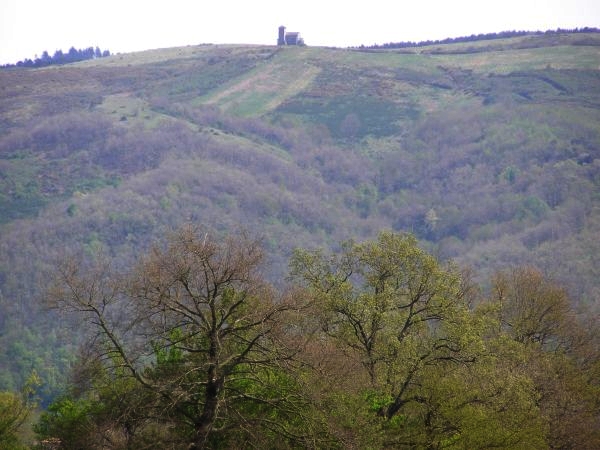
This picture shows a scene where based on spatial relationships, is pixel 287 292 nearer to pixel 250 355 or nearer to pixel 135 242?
pixel 250 355

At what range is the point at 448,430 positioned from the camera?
29.7 meters

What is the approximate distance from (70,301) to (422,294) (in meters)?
13.7

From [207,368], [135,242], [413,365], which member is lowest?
[135,242]

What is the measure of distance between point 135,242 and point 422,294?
157 m

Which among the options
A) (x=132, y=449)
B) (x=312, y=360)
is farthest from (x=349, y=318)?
(x=132, y=449)

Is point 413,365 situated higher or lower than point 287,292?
lower

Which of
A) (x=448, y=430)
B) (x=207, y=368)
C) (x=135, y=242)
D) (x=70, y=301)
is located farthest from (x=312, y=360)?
(x=135, y=242)

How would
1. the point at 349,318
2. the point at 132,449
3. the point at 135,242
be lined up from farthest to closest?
the point at 135,242 < the point at 349,318 < the point at 132,449

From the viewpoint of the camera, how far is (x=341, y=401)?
26328 millimetres

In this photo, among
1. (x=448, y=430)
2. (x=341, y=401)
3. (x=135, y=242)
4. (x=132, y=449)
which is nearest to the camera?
(x=132, y=449)

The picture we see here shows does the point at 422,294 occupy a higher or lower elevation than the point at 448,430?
higher

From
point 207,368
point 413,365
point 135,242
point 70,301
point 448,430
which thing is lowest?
point 135,242

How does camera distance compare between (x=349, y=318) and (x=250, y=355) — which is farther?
(x=349, y=318)

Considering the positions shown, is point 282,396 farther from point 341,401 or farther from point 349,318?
point 349,318
